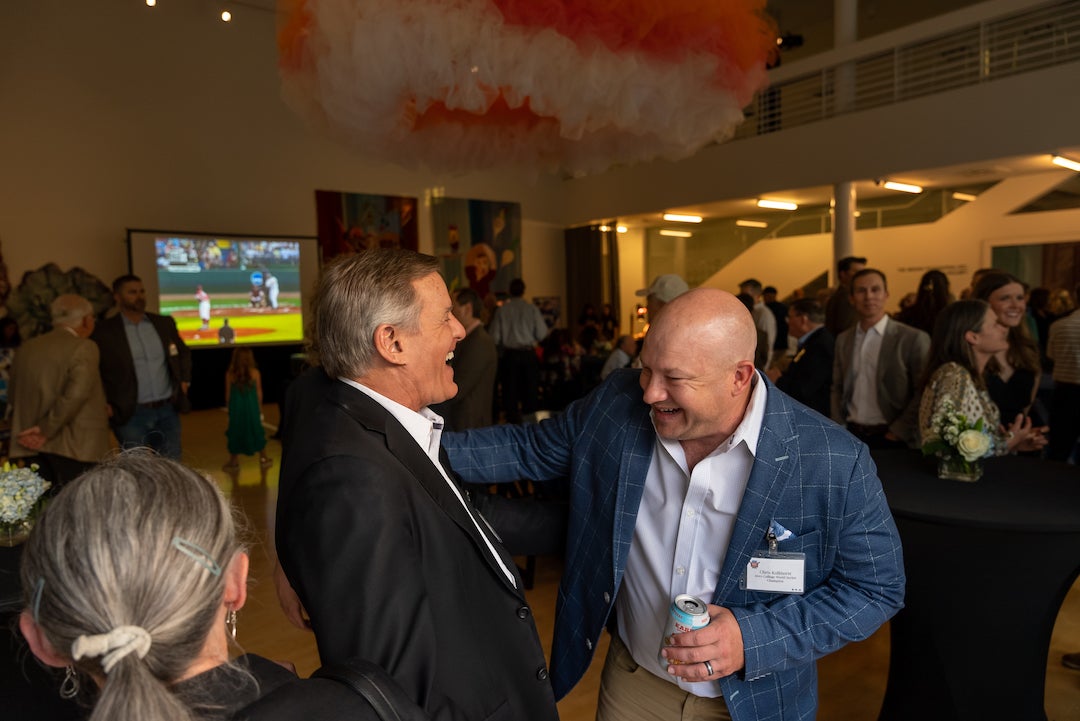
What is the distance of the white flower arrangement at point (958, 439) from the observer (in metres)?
2.53

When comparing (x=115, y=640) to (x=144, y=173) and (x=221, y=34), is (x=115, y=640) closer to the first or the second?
(x=144, y=173)

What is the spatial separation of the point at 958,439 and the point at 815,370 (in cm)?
229

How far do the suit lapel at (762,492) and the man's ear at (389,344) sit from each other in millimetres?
784

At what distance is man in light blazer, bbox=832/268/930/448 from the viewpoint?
4172mm

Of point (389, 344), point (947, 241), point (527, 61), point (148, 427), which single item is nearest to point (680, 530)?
point (389, 344)

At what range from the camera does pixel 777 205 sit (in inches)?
507

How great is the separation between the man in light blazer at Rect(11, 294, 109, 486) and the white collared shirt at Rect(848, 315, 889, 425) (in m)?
4.66

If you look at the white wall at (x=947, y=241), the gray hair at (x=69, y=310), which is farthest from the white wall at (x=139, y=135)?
the white wall at (x=947, y=241)

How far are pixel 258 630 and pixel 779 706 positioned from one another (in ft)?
9.64

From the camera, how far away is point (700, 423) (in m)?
1.59

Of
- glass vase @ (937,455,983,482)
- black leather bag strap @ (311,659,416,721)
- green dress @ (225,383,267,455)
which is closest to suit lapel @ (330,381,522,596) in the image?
black leather bag strap @ (311,659,416,721)

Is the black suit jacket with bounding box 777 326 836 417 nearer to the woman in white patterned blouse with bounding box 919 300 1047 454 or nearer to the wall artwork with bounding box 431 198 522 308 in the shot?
the woman in white patterned blouse with bounding box 919 300 1047 454

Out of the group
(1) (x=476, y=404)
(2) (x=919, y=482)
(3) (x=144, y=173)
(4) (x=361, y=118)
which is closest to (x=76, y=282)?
(3) (x=144, y=173)

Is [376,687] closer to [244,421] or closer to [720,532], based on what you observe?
[720,532]
